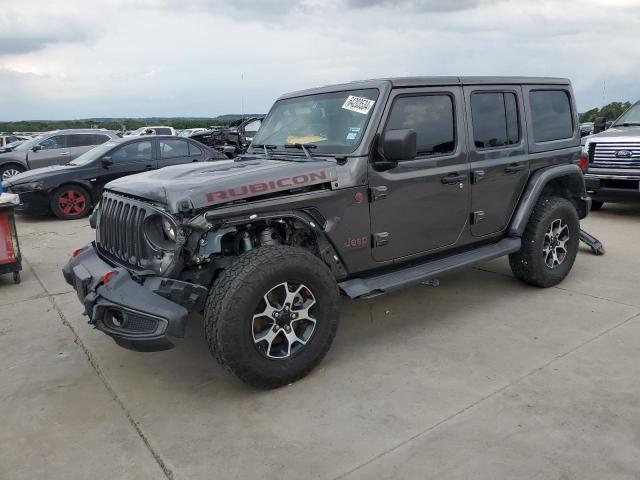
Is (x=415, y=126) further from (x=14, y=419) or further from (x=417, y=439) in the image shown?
(x=14, y=419)

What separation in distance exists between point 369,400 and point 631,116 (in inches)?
333

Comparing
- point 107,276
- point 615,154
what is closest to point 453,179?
point 107,276

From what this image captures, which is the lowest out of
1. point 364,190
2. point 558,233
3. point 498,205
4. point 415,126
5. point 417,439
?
point 417,439

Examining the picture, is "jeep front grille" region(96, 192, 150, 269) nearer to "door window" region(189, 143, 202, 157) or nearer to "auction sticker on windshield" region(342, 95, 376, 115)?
"auction sticker on windshield" region(342, 95, 376, 115)

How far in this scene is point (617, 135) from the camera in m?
8.31

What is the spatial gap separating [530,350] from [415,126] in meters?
1.88

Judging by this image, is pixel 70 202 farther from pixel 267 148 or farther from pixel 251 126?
pixel 251 126

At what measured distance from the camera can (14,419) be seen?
3205mm

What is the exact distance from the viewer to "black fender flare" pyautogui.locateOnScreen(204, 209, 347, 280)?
3250 mm

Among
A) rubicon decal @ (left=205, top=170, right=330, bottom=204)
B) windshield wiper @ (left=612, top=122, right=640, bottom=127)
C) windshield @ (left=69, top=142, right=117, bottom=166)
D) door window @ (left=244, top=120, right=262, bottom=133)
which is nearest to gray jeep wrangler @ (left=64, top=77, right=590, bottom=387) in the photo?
rubicon decal @ (left=205, top=170, right=330, bottom=204)

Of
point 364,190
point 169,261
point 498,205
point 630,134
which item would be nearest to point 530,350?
point 498,205

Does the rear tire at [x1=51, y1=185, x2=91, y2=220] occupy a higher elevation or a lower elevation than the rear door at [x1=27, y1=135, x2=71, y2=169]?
lower

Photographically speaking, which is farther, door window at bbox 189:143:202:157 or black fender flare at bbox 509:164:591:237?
door window at bbox 189:143:202:157

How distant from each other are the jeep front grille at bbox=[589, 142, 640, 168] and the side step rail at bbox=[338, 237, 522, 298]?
4387mm
